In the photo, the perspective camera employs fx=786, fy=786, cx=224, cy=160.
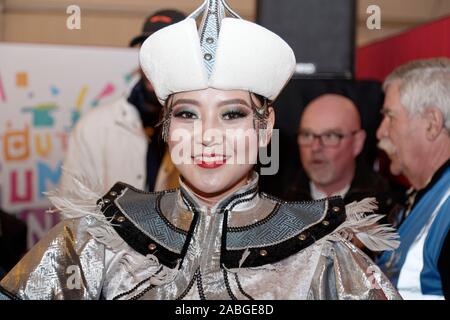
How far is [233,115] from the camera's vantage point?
129cm

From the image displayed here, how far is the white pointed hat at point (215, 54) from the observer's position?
1.26 metres

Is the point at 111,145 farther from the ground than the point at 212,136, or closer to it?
closer to it

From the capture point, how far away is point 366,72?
335 centimetres

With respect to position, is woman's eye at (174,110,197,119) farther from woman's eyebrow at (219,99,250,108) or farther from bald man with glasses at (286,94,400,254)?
bald man with glasses at (286,94,400,254)

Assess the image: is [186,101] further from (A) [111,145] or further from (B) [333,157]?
(A) [111,145]

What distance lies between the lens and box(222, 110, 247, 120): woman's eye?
1.28m

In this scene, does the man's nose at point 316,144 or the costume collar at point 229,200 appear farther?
the man's nose at point 316,144

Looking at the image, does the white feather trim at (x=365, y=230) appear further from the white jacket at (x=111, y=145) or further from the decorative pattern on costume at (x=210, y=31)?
the white jacket at (x=111, y=145)

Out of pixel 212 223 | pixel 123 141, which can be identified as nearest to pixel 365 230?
pixel 212 223

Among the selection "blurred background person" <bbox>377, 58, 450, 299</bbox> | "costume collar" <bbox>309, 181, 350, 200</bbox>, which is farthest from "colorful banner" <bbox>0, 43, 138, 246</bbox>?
"blurred background person" <bbox>377, 58, 450, 299</bbox>

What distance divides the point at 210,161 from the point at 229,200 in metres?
0.11

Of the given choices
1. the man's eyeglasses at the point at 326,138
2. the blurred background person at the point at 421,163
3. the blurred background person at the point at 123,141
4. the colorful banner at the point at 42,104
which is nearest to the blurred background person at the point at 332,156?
the man's eyeglasses at the point at 326,138
